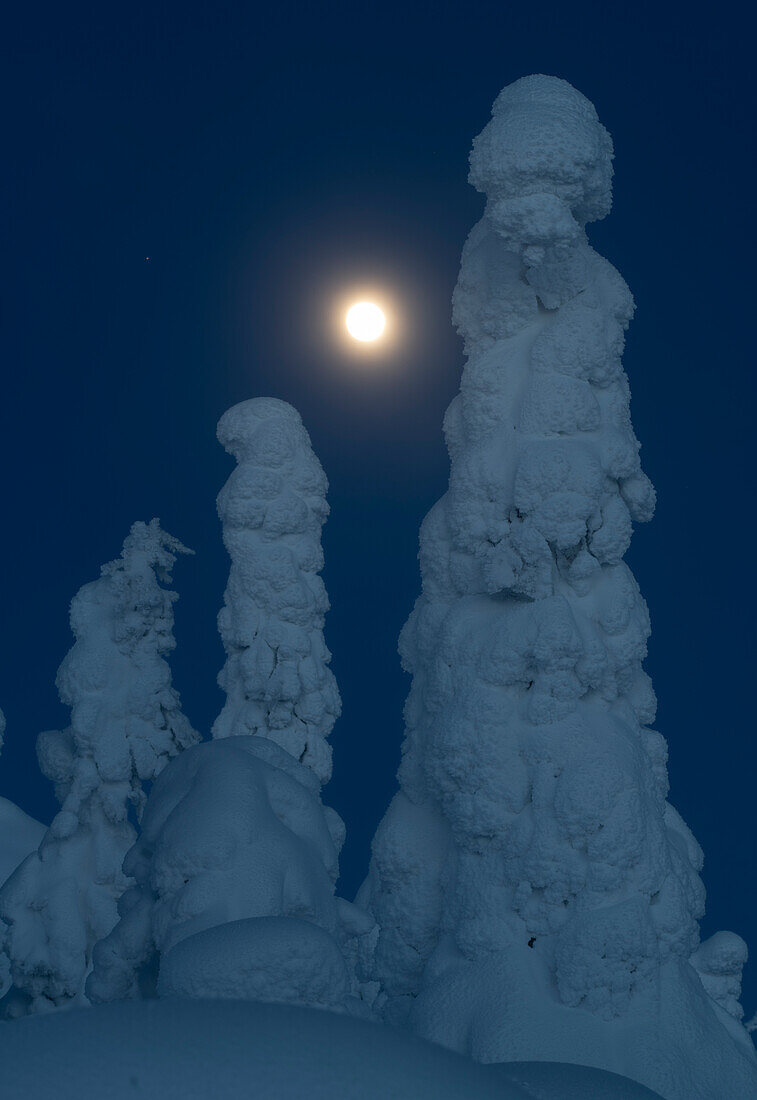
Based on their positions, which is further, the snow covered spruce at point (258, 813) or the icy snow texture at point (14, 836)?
the icy snow texture at point (14, 836)

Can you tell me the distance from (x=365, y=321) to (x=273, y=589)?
528 centimetres

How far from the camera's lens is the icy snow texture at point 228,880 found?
3.93 m

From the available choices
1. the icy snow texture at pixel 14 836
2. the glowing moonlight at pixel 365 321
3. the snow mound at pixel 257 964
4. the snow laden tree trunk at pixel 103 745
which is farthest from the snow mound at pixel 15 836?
the snow mound at pixel 257 964

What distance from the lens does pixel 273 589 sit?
793 centimetres

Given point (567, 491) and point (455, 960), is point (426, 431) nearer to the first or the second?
point (567, 491)

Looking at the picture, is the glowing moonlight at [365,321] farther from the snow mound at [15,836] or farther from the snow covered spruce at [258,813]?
the snow mound at [15,836]

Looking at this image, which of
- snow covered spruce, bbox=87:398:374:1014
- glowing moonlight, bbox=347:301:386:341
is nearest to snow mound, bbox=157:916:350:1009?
snow covered spruce, bbox=87:398:374:1014

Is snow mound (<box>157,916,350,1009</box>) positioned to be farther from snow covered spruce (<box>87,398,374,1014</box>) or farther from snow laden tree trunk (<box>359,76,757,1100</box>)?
snow laden tree trunk (<box>359,76,757,1100</box>)

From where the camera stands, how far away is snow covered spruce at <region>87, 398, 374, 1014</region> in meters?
3.88

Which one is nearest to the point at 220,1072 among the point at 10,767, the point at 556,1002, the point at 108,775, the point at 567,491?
the point at 556,1002

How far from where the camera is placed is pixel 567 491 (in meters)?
6.19

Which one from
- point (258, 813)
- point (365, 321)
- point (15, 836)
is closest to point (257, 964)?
point (258, 813)

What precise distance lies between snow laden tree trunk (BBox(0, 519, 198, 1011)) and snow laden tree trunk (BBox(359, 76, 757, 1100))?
236 cm

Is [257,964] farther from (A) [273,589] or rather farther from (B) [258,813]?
(A) [273,589]
